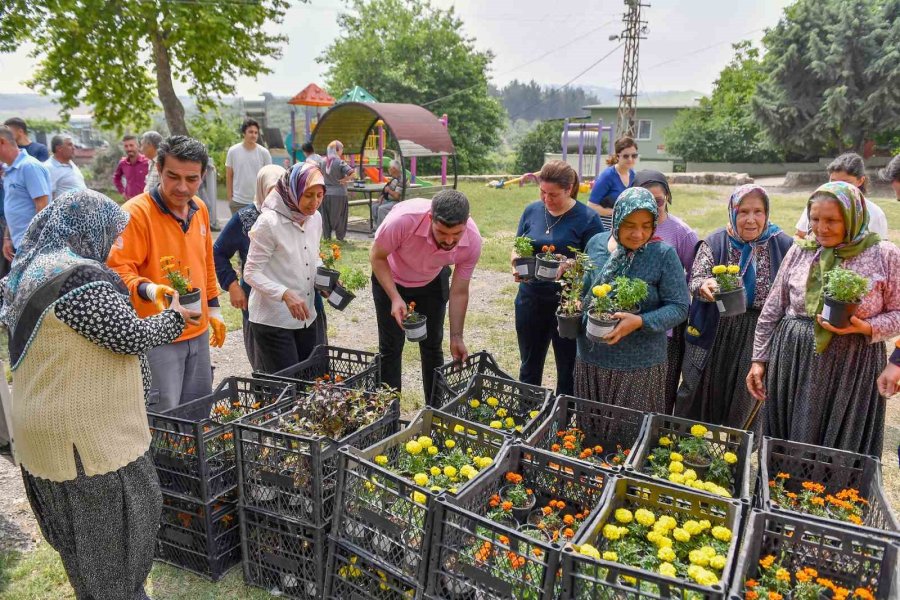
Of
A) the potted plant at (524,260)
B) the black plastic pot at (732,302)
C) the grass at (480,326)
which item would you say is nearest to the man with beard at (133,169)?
the grass at (480,326)

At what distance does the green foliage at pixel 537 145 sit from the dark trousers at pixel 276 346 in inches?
1168

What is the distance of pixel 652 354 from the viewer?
9.98 feet

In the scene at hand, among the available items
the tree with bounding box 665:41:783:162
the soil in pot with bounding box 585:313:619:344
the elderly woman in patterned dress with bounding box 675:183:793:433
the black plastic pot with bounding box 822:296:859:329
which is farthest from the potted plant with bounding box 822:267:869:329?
the tree with bounding box 665:41:783:162

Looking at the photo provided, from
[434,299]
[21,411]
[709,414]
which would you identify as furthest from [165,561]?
[709,414]

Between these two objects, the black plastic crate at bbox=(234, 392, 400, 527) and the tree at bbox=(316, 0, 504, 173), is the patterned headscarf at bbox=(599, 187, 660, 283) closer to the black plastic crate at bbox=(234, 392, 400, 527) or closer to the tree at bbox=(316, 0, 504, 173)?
the black plastic crate at bbox=(234, 392, 400, 527)

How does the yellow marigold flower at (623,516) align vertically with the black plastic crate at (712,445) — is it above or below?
below

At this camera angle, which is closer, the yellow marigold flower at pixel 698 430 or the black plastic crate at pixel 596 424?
the yellow marigold flower at pixel 698 430

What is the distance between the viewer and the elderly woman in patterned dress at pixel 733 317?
3322 millimetres

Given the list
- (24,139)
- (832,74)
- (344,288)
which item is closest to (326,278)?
(344,288)

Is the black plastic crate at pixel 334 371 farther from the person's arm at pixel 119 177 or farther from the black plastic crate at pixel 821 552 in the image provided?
the person's arm at pixel 119 177

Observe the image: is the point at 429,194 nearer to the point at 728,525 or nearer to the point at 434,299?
the point at 434,299

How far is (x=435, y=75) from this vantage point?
109 feet

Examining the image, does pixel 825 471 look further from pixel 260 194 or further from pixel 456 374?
pixel 260 194

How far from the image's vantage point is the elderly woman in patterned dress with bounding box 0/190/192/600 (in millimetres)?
2041
